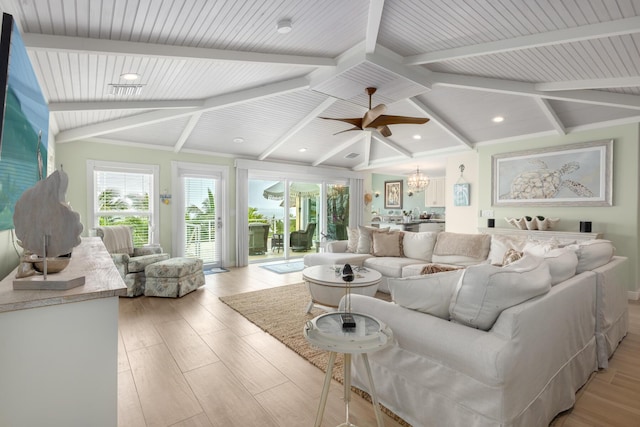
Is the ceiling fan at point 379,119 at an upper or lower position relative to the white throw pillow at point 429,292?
upper

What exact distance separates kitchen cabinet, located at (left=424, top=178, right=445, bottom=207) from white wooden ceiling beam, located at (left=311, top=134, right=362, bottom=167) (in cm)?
366

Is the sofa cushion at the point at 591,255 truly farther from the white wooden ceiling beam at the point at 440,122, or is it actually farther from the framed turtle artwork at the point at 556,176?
the white wooden ceiling beam at the point at 440,122

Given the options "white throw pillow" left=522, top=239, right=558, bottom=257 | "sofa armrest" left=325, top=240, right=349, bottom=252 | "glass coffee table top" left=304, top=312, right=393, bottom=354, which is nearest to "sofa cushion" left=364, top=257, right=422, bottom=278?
"sofa armrest" left=325, top=240, right=349, bottom=252

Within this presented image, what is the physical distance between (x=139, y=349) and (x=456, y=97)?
4.70 metres

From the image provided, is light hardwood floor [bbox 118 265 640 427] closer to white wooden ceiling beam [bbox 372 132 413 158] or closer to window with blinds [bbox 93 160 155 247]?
window with blinds [bbox 93 160 155 247]

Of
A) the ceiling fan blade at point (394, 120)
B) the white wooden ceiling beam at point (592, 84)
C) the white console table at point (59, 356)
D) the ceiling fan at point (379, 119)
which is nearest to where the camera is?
the white console table at point (59, 356)

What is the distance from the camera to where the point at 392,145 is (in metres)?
6.48

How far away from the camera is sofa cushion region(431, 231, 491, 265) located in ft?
13.9

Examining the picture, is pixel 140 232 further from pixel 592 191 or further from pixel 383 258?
pixel 592 191

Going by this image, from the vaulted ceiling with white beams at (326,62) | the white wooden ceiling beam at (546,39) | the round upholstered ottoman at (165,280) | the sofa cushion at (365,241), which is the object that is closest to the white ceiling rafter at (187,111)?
the vaulted ceiling with white beams at (326,62)

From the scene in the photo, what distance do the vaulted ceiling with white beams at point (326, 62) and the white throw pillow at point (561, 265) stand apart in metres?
1.67

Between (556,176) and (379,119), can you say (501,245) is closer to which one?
(556,176)

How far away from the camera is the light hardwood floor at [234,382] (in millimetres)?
1840

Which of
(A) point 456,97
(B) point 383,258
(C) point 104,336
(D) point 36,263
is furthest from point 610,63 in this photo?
(D) point 36,263
